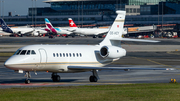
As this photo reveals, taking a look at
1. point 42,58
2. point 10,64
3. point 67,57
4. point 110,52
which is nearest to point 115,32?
point 110,52

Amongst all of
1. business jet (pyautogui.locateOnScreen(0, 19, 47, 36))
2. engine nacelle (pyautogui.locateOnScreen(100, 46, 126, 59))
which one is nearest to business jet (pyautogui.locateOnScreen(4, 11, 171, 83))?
engine nacelle (pyautogui.locateOnScreen(100, 46, 126, 59))

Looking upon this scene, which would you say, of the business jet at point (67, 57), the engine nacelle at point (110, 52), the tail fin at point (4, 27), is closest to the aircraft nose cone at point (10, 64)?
the business jet at point (67, 57)

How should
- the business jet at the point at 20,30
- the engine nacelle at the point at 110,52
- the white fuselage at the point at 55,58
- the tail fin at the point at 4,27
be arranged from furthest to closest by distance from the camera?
1. the business jet at the point at 20,30
2. the tail fin at the point at 4,27
3. the engine nacelle at the point at 110,52
4. the white fuselage at the point at 55,58

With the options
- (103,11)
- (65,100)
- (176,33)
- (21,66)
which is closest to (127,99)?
(65,100)

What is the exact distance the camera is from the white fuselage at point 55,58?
2459cm

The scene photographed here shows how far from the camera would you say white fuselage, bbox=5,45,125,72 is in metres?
24.6

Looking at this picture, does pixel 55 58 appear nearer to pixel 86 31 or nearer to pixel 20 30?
pixel 86 31

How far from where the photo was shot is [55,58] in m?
26.5

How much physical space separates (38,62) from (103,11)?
579 ft

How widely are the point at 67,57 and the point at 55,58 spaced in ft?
4.08

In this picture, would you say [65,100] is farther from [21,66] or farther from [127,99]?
[21,66]

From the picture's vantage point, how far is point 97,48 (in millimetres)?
30234

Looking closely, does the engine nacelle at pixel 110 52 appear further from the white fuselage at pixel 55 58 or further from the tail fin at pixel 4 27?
the tail fin at pixel 4 27

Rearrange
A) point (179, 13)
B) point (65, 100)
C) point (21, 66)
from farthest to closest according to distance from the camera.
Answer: point (179, 13)
point (21, 66)
point (65, 100)
